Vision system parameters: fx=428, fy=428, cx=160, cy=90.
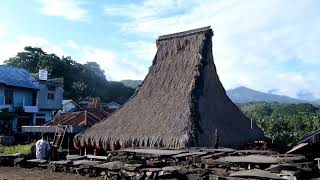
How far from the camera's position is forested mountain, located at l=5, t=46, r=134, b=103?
5950 centimetres

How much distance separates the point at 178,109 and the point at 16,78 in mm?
25579

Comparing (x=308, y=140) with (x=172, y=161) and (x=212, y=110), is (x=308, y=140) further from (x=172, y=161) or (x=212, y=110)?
(x=172, y=161)

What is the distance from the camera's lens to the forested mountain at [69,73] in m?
59.5

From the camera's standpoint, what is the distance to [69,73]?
6297 cm

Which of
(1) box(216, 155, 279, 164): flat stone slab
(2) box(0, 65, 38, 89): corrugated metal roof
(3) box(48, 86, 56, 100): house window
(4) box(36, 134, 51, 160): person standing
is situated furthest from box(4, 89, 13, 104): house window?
(1) box(216, 155, 279, 164): flat stone slab

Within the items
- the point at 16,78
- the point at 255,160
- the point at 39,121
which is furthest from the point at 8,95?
the point at 255,160

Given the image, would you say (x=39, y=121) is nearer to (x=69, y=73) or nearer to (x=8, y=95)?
(x=8, y=95)

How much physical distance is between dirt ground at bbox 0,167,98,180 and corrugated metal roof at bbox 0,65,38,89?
22714 mm

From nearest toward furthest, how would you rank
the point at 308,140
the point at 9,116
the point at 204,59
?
1. the point at 308,140
2. the point at 204,59
3. the point at 9,116

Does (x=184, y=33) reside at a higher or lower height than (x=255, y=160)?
higher

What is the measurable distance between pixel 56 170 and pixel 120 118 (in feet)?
20.2

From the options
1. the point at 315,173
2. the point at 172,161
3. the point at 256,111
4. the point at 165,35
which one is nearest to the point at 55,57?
the point at 256,111

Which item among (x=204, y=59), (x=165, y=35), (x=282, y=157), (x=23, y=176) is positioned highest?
(x=165, y=35)

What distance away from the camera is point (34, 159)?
737 inches
